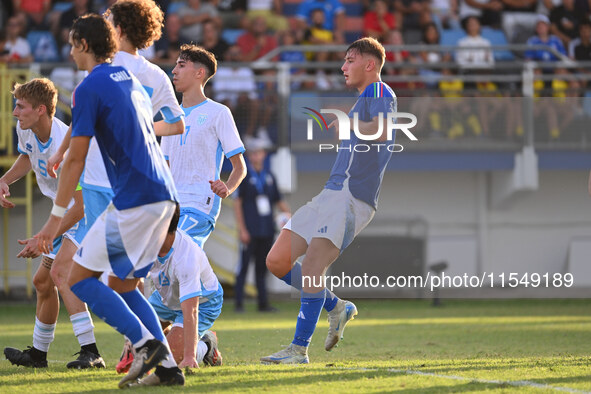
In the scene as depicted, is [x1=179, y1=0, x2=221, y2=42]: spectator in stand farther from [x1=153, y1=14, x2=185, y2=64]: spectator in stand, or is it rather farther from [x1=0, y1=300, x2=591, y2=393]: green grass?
[x1=0, y1=300, x2=591, y2=393]: green grass

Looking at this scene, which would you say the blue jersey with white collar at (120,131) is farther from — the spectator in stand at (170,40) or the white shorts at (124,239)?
the spectator in stand at (170,40)

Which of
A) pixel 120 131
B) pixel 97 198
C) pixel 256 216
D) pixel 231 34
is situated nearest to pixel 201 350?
pixel 97 198

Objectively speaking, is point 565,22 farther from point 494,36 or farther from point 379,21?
point 379,21

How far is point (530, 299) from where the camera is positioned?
53.0 ft

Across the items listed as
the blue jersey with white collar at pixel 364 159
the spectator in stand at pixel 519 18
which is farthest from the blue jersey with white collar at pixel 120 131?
the spectator in stand at pixel 519 18

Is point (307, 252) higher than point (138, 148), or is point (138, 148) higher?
point (138, 148)

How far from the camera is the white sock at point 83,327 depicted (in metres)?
6.64

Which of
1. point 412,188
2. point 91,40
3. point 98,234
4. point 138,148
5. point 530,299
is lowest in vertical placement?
point 530,299

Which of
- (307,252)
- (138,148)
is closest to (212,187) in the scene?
(307,252)

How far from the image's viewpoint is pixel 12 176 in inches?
266

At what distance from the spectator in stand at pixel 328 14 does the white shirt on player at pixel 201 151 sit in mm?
11527

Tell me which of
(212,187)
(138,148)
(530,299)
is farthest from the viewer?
(530,299)

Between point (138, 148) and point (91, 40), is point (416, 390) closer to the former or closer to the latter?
point (138, 148)

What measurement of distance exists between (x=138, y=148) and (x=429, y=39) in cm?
1351
